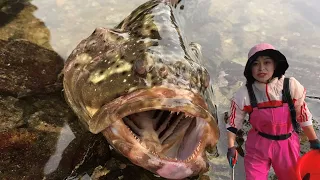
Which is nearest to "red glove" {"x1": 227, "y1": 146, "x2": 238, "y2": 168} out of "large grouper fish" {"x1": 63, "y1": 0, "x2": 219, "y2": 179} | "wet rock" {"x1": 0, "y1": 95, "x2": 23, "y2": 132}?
"large grouper fish" {"x1": 63, "y1": 0, "x2": 219, "y2": 179}

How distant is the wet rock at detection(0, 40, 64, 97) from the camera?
3689 millimetres

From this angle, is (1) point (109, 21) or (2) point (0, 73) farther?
(1) point (109, 21)

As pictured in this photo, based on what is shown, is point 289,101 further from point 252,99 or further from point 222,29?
point 222,29

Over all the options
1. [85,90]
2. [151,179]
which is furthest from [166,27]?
[151,179]

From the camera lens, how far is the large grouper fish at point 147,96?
258cm

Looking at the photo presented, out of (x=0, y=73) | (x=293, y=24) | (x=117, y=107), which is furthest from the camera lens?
(x=293, y=24)

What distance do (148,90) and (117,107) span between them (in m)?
0.26

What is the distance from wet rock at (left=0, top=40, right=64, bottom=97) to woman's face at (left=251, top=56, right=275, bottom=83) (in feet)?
6.93

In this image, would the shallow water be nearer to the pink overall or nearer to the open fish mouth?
the pink overall

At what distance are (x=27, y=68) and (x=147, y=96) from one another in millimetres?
2031

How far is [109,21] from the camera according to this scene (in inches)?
256

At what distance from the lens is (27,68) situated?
13.1ft

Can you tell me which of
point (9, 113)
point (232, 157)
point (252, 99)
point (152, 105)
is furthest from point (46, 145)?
point (252, 99)

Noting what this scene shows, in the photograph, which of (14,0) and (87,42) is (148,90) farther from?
(14,0)
